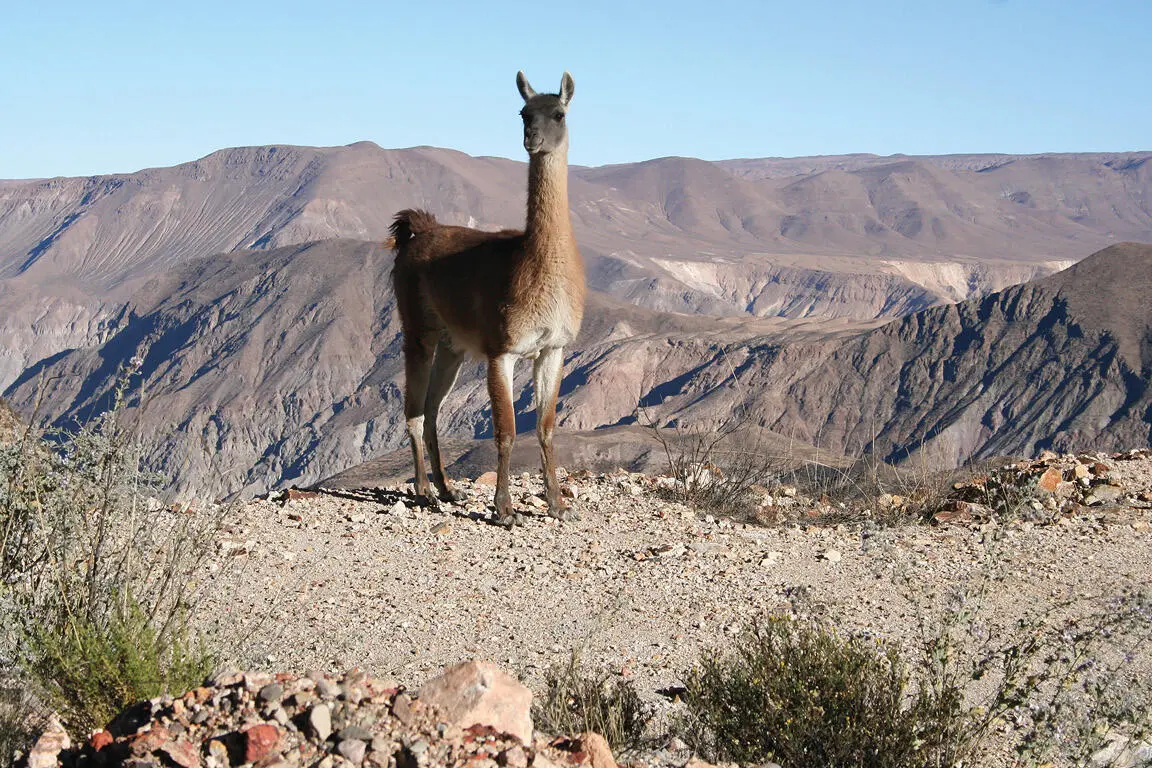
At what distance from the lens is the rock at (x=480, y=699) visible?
3994 millimetres

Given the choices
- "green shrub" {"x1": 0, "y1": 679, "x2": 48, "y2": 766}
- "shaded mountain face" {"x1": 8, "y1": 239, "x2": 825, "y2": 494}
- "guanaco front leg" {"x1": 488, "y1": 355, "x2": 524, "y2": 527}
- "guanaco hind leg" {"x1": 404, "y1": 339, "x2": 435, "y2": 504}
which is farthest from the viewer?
"shaded mountain face" {"x1": 8, "y1": 239, "x2": 825, "y2": 494}

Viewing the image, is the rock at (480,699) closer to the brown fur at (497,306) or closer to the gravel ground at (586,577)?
the gravel ground at (586,577)

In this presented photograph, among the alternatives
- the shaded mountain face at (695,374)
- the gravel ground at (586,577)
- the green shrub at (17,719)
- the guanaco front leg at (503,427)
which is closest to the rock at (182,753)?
the green shrub at (17,719)

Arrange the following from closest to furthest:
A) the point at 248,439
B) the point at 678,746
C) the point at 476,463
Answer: the point at 678,746, the point at 476,463, the point at 248,439

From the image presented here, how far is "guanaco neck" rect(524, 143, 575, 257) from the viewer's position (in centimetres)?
974

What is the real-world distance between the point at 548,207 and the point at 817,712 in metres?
5.82

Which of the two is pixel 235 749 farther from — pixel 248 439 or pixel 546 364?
pixel 248 439

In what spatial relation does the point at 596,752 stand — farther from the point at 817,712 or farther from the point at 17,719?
the point at 17,719

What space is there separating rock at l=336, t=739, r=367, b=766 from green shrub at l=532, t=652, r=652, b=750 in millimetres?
1629

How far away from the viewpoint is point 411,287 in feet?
36.2

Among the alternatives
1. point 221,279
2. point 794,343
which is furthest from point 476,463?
point 221,279

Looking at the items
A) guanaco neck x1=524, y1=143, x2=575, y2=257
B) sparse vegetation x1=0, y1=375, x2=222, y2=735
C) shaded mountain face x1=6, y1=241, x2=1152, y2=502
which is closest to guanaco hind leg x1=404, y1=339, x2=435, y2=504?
guanaco neck x1=524, y1=143, x2=575, y2=257

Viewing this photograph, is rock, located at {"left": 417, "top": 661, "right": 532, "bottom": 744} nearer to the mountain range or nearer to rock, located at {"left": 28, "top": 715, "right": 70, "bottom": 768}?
rock, located at {"left": 28, "top": 715, "right": 70, "bottom": 768}

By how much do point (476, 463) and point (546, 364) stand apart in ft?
139
